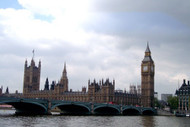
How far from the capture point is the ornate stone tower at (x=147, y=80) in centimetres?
14475

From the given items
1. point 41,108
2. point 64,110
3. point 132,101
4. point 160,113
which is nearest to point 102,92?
point 132,101

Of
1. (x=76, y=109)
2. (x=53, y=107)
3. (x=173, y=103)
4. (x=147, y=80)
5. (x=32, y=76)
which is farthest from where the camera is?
(x=32, y=76)

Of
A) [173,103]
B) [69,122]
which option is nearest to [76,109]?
[69,122]

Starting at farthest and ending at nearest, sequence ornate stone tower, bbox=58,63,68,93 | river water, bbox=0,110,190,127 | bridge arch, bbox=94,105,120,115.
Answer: ornate stone tower, bbox=58,63,68,93 < bridge arch, bbox=94,105,120,115 < river water, bbox=0,110,190,127

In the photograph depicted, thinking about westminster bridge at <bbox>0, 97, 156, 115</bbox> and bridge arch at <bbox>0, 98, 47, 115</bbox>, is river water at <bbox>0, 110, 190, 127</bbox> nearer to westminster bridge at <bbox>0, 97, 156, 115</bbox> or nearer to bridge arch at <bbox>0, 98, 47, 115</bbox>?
westminster bridge at <bbox>0, 97, 156, 115</bbox>

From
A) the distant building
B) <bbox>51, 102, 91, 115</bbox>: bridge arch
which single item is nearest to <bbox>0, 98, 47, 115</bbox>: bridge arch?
<bbox>51, 102, 91, 115</bbox>: bridge arch

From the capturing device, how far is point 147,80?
481ft

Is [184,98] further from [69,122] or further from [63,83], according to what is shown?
[69,122]

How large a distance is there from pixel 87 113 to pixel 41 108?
1526 centimetres

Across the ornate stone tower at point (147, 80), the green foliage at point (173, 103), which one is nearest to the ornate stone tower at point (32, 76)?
the ornate stone tower at point (147, 80)

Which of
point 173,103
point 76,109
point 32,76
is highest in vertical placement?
point 32,76

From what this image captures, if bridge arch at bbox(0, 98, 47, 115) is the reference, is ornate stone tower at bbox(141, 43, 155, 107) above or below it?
above

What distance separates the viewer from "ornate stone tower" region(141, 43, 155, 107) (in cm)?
14475

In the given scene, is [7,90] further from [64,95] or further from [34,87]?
[64,95]
